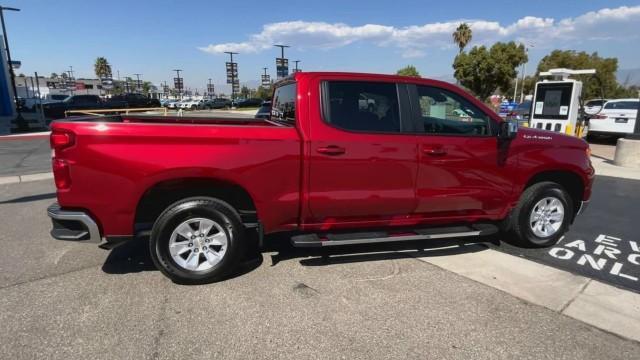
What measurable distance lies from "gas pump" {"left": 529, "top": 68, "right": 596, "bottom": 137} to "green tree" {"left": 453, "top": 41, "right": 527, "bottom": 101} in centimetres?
3365

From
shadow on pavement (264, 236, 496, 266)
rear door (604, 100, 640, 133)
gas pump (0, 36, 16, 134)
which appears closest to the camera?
shadow on pavement (264, 236, 496, 266)

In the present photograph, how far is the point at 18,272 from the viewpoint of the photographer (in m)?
3.79

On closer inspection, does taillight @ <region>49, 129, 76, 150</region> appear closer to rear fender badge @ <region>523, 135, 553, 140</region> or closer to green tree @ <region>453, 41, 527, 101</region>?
rear fender badge @ <region>523, 135, 553, 140</region>

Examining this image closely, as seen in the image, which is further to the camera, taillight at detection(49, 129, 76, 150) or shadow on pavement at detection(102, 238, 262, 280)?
shadow on pavement at detection(102, 238, 262, 280)

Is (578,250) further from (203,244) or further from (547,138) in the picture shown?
(203,244)

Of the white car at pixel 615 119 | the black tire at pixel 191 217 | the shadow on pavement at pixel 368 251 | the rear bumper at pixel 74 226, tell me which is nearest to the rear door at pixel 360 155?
the shadow on pavement at pixel 368 251

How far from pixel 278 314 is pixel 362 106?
2.05 meters

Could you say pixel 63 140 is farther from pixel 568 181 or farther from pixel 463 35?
pixel 463 35

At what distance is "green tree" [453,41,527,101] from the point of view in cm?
4269

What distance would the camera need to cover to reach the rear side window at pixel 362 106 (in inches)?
146

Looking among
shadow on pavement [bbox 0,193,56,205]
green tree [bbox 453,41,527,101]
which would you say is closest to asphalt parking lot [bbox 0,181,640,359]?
shadow on pavement [bbox 0,193,56,205]

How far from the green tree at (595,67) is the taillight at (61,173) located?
47.7m

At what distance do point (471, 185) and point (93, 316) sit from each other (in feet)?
11.9

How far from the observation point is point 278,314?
3096mm
